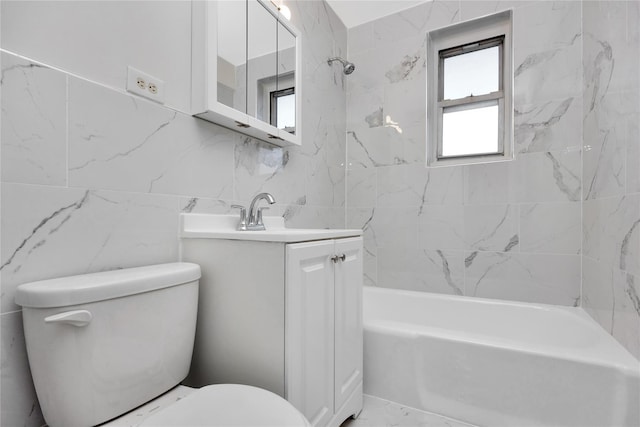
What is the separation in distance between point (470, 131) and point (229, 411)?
2.22 meters

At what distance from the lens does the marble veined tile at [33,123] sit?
2.33 ft

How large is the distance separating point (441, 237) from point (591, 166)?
89 cm

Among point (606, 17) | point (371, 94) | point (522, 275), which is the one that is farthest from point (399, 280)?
point (606, 17)

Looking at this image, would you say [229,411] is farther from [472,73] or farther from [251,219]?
[472,73]

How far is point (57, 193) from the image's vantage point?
79cm

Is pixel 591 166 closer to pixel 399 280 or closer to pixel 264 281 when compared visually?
pixel 399 280

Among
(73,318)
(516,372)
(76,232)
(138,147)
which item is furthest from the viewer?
(516,372)

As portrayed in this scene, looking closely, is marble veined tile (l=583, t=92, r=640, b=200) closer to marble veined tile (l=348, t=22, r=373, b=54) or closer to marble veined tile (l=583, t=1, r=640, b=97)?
marble veined tile (l=583, t=1, r=640, b=97)

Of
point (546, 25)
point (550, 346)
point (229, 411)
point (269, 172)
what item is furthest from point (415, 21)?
point (229, 411)

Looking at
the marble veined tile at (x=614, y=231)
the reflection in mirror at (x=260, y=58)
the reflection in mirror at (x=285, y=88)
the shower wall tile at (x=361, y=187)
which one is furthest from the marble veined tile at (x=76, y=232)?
the marble veined tile at (x=614, y=231)

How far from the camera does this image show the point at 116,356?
2.45 ft

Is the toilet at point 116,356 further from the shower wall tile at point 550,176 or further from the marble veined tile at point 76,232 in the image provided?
the shower wall tile at point 550,176

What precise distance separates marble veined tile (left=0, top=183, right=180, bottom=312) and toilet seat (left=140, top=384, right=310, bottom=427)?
0.45 m

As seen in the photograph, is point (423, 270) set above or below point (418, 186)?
below
